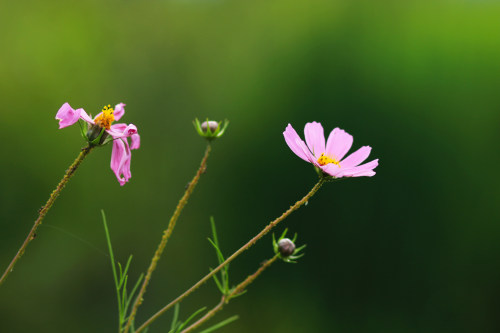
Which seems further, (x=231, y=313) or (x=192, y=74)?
(x=192, y=74)

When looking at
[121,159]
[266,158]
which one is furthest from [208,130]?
[266,158]

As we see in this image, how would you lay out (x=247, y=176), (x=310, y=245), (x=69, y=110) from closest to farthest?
(x=69, y=110), (x=310, y=245), (x=247, y=176)

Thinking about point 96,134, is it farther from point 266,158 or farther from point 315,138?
point 266,158

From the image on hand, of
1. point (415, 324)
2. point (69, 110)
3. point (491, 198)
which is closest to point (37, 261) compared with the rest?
point (415, 324)

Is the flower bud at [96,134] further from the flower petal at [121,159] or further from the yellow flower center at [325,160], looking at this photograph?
the yellow flower center at [325,160]

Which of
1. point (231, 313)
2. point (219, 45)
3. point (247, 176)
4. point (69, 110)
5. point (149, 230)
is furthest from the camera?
point (219, 45)

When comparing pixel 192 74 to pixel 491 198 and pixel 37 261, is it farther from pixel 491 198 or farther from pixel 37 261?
pixel 491 198

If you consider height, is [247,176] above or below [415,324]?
above

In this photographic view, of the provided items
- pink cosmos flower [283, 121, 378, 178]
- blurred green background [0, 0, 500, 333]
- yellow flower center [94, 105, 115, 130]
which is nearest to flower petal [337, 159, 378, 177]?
pink cosmos flower [283, 121, 378, 178]
